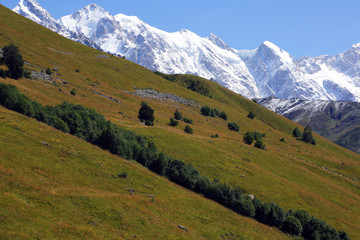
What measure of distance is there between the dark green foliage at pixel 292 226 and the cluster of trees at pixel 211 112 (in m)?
97.3

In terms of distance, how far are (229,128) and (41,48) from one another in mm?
90642

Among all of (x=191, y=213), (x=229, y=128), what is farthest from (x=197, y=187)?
(x=229, y=128)

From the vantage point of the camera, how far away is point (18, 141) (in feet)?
126

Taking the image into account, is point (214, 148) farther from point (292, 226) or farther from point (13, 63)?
point (13, 63)

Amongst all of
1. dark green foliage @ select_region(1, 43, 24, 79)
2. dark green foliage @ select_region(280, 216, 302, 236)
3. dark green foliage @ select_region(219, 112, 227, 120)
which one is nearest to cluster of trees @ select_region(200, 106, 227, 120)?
dark green foliage @ select_region(219, 112, 227, 120)

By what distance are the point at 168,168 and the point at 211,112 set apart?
318 ft

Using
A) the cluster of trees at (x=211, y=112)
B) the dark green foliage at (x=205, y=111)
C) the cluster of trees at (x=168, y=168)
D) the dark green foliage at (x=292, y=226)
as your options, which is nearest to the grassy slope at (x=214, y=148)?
the dark green foliage at (x=205, y=111)

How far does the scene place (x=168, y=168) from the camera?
55656 mm

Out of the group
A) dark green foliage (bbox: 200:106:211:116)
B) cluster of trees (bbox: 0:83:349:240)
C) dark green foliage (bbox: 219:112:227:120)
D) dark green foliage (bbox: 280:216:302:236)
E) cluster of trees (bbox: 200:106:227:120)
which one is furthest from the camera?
dark green foliage (bbox: 219:112:227:120)

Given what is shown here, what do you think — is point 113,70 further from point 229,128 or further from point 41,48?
point 229,128

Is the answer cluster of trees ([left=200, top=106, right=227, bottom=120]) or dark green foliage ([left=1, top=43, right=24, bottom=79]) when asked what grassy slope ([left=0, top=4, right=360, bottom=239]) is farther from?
cluster of trees ([left=200, top=106, right=227, bottom=120])

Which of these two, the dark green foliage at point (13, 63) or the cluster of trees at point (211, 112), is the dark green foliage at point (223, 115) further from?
the dark green foliage at point (13, 63)

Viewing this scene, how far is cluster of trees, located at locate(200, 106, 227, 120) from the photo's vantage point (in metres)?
148

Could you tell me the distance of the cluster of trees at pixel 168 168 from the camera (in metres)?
50.5
